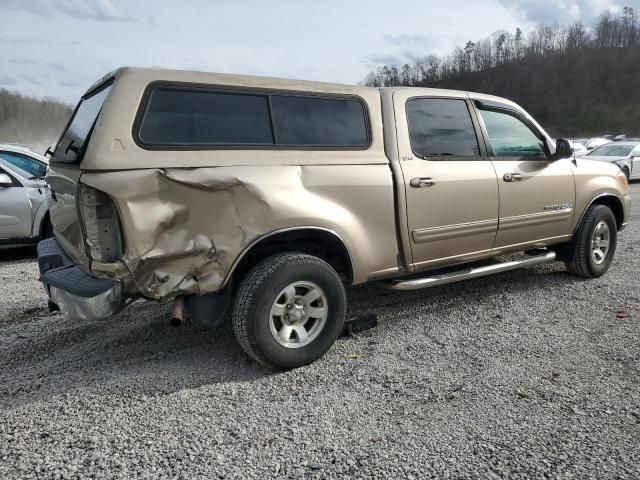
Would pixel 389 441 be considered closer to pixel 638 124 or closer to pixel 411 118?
pixel 411 118

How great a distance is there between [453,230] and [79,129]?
2.91 meters

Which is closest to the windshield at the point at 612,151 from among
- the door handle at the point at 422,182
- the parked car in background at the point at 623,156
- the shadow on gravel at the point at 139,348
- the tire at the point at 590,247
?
the parked car in background at the point at 623,156

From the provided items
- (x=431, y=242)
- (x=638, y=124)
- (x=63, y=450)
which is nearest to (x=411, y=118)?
(x=431, y=242)

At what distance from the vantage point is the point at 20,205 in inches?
269

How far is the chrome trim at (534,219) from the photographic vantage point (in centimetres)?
450

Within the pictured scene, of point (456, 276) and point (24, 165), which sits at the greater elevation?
point (24, 165)

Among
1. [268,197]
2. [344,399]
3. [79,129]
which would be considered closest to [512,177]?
[268,197]

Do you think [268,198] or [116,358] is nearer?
[268,198]

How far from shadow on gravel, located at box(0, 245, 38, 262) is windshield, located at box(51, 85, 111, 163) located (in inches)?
151

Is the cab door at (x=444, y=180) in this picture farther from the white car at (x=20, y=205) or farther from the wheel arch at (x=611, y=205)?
the white car at (x=20, y=205)

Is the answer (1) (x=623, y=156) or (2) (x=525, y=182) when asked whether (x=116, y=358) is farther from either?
(1) (x=623, y=156)

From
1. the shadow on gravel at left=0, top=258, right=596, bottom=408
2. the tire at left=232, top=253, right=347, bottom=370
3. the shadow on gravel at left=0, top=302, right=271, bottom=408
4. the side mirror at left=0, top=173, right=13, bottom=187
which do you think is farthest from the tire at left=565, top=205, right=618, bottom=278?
the side mirror at left=0, top=173, right=13, bottom=187

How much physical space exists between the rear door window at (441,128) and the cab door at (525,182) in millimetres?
211

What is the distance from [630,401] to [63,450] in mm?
3124
